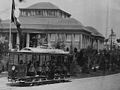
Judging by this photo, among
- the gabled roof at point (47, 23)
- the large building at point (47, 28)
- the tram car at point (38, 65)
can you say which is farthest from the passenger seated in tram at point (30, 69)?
the gabled roof at point (47, 23)

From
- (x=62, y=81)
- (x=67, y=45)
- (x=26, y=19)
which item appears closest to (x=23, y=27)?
(x=26, y=19)

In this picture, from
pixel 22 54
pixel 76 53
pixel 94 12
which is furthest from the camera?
pixel 94 12

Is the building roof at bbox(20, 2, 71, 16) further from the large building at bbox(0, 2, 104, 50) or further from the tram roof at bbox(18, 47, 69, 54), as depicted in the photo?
the tram roof at bbox(18, 47, 69, 54)

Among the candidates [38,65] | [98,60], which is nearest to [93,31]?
[98,60]

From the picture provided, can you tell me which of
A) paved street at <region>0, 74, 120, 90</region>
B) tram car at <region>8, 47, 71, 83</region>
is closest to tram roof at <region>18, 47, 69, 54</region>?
tram car at <region>8, 47, 71, 83</region>

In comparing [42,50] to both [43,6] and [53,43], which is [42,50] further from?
[43,6]

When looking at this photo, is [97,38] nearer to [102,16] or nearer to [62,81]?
[102,16]
